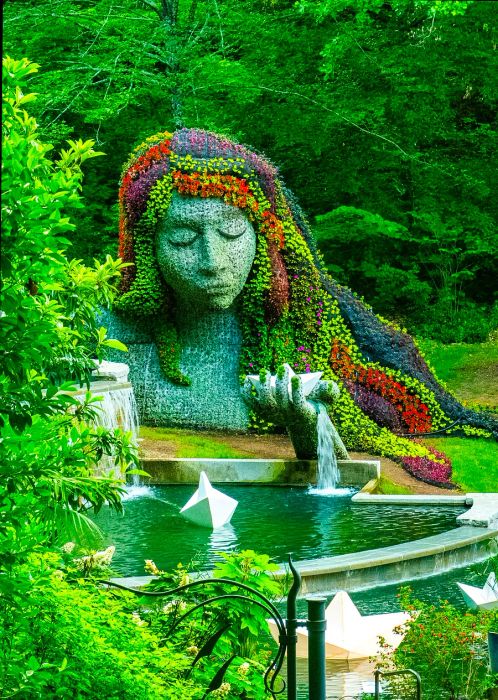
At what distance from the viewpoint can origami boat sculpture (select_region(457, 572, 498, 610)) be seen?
648 cm

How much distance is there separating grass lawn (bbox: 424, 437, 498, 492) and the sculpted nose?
3568 millimetres

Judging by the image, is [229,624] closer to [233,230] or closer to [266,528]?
[266,528]

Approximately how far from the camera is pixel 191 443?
44.5 feet

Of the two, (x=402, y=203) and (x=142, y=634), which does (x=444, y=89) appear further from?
(x=142, y=634)

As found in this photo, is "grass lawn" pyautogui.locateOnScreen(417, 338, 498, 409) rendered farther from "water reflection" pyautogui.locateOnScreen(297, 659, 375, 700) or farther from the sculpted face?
"water reflection" pyautogui.locateOnScreen(297, 659, 375, 700)

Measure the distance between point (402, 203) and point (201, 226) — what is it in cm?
1093

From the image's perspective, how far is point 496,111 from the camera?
24406 millimetres

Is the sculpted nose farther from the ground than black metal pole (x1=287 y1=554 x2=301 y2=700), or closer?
farther from the ground

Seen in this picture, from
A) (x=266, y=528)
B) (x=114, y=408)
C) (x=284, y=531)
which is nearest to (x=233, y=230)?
(x=114, y=408)

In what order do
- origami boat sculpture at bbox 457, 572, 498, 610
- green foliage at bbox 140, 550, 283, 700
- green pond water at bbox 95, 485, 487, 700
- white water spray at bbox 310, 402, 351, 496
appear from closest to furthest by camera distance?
green foliage at bbox 140, 550, 283, 700 < origami boat sculpture at bbox 457, 572, 498, 610 < green pond water at bbox 95, 485, 487, 700 < white water spray at bbox 310, 402, 351, 496

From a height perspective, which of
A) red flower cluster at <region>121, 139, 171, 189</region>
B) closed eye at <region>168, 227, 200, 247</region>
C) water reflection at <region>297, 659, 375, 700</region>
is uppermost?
red flower cluster at <region>121, 139, 171, 189</region>

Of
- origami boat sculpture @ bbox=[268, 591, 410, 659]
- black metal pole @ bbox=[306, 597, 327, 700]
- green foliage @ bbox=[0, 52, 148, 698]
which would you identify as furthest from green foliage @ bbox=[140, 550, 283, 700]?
origami boat sculpture @ bbox=[268, 591, 410, 659]

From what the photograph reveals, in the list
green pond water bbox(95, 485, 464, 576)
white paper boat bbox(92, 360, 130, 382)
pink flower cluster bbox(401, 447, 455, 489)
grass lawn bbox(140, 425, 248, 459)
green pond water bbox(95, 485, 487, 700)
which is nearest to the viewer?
green pond water bbox(95, 485, 487, 700)

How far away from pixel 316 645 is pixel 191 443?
32.6 feet
